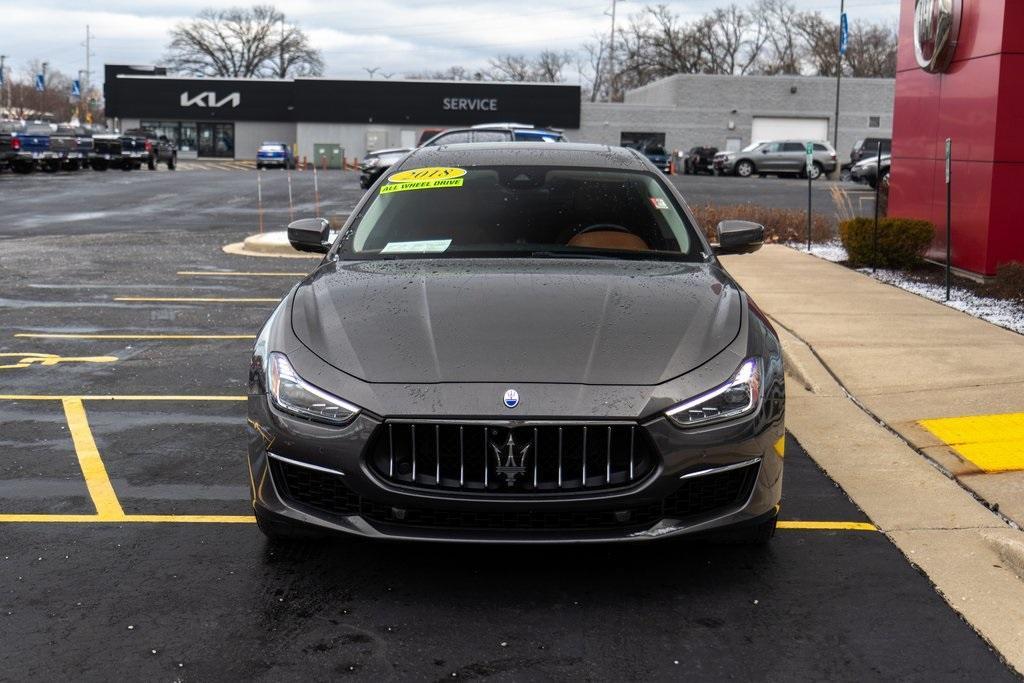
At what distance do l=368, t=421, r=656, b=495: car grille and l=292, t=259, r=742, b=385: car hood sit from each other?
0.18m

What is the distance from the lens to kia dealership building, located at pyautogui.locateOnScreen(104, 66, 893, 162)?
222ft

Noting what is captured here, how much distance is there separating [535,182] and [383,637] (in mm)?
2608

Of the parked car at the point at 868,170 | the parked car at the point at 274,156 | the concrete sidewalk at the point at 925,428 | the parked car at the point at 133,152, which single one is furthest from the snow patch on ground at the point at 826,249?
the parked car at the point at 274,156

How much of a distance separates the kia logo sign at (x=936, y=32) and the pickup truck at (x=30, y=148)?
39.4 metres

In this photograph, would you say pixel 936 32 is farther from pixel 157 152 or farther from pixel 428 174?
pixel 157 152

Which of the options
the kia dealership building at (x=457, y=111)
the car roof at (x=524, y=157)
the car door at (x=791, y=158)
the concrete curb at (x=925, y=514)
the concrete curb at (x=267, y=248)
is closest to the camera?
the concrete curb at (x=925, y=514)

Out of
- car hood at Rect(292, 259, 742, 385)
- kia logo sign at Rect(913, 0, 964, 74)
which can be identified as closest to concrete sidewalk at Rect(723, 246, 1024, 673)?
car hood at Rect(292, 259, 742, 385)

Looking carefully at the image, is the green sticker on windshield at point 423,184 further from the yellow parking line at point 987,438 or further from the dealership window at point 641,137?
the dealership window at point 641,137

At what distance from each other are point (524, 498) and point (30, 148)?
154 feet

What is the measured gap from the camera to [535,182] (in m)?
5.59

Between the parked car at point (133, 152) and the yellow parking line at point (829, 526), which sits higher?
the parked car at point (133, 152)

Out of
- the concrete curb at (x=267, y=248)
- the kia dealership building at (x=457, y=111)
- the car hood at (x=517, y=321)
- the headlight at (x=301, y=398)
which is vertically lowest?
the concrete curb at (x=267, y=248)

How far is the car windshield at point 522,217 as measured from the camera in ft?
17.0

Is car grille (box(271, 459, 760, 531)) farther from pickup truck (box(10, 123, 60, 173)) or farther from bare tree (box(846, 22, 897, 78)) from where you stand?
bare tree (box(846, 22, 897, 78))
